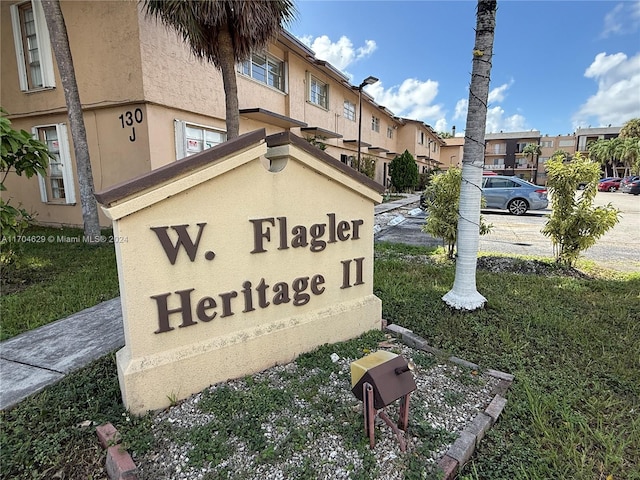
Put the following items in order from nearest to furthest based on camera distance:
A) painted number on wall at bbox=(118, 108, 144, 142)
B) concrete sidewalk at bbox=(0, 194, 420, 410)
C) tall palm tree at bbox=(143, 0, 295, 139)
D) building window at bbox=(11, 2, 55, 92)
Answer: concrete sidewalk at bbox=(0, 194, 420, 410) < tall palm tree at bbox=(143, 0, 295, 139) < painted number on wall at bbox=(118, 108, 144, 142) < building window at bbox=(11, 2, 55, 92)

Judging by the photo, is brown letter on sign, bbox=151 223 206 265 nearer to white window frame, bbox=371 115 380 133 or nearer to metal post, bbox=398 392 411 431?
metal post, bbox=398 392 411 431

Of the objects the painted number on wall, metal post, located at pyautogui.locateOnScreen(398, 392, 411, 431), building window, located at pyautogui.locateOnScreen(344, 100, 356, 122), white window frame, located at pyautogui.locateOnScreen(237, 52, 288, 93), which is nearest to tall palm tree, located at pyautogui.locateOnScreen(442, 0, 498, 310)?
metal post, located at pyautogui.locateOnScreen(398, 392, 411, 431)

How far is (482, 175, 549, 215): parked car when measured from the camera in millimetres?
14445

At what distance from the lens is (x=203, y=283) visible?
8.94 ft

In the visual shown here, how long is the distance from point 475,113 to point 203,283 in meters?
3.71

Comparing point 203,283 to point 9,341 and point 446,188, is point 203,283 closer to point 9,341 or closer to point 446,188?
point 9,341

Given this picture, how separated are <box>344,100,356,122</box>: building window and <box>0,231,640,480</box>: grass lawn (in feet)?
51.6

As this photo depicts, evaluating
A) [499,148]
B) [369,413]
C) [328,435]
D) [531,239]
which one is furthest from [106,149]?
[499,148]

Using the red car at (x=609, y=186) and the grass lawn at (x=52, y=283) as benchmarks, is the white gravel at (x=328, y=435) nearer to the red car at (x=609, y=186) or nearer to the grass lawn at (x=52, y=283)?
the grass lawn at (x=52, y=283)

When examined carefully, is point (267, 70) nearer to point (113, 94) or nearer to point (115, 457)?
point (113, 94)

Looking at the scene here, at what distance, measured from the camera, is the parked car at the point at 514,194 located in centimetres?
1445

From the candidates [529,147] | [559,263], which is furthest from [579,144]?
[559,263]

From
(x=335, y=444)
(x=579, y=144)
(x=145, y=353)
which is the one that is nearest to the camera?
(x=335, y=444)

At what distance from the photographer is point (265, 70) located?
12.3m
